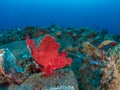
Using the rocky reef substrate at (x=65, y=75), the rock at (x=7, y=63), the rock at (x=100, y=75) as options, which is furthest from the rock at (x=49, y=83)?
the rock at (x=100, y=75)

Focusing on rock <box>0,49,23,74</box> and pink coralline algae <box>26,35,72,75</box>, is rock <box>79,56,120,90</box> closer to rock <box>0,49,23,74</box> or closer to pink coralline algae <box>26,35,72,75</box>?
pink coralline algae <box>26,35,72,75</box>

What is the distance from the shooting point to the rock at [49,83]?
247cm

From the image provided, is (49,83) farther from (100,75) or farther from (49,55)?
(100,75)

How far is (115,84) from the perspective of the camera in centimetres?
291

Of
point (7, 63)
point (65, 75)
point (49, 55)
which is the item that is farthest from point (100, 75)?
point (7, 63)

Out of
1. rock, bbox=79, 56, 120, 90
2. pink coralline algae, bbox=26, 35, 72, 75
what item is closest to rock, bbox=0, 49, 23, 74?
pink coralline algae, bbox=26, 35, 72, 75

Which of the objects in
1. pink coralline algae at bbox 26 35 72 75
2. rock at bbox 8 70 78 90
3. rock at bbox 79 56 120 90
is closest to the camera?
rock at bbox 8 70 78 90

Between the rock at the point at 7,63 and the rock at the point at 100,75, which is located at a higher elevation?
the rock at the point at 7,63

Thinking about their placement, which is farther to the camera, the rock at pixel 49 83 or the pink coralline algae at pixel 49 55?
the pink coralline algae at pixel 49 55

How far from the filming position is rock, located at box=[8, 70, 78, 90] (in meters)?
2.47

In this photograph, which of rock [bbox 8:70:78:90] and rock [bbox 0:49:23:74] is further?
rock [bbox 0:49:23:74]

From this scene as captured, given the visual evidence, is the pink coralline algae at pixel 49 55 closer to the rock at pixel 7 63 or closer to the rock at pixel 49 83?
the rock at pixel 49 83

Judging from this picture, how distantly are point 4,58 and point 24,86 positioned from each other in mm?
460

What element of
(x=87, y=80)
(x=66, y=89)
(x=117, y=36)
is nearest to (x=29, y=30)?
(x=117, y=36)
